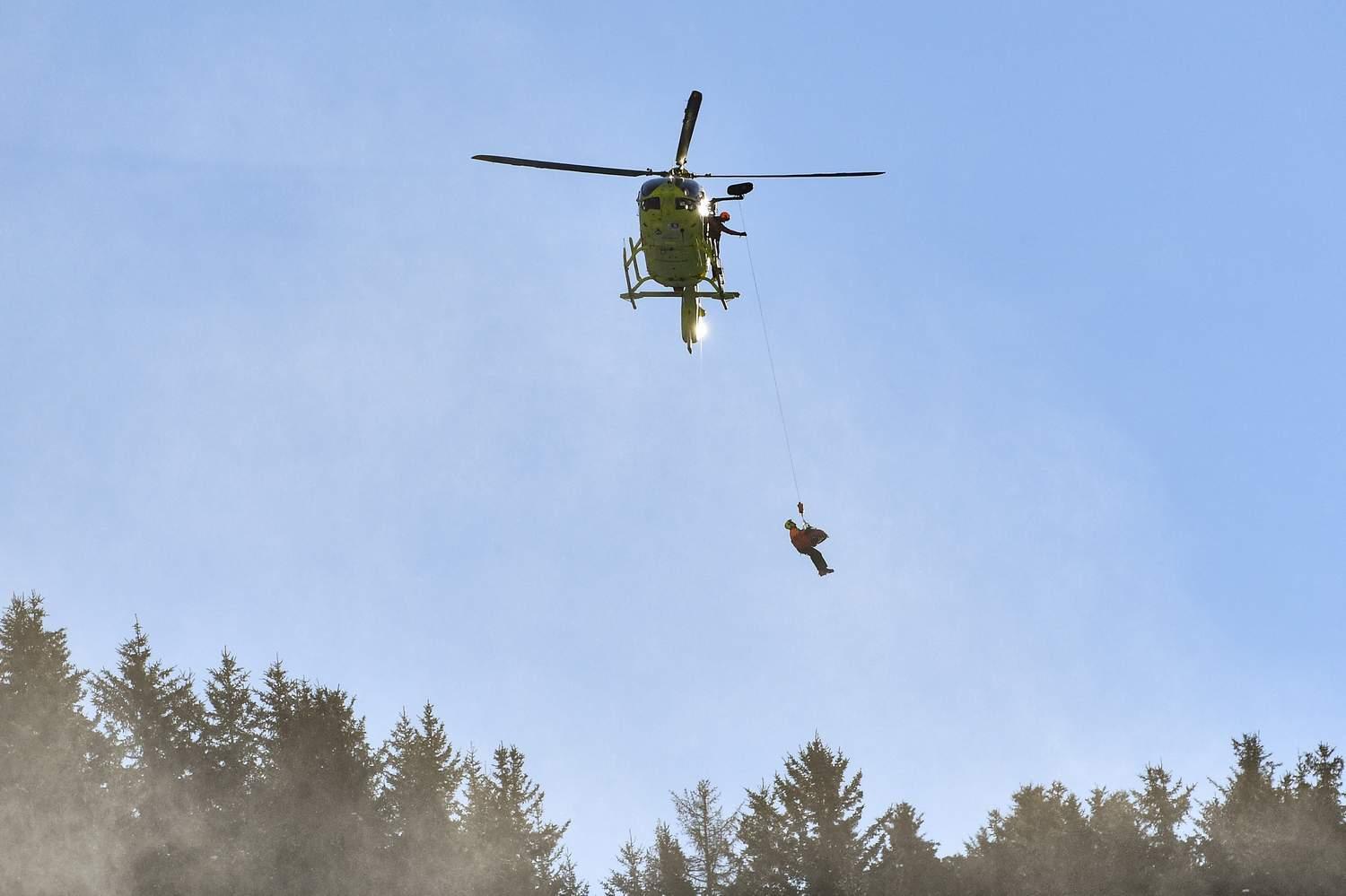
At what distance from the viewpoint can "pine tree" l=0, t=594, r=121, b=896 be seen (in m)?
44.2

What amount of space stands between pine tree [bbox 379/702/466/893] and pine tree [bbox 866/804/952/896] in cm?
1639

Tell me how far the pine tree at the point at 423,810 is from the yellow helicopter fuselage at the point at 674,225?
24851 mm

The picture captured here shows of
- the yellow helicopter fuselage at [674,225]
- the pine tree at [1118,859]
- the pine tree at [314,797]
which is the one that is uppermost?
the yellow helicopter fuselage at [674,225]

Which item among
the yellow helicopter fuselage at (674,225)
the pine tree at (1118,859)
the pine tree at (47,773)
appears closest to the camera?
the yellow helicopter fuselage at (674,225)

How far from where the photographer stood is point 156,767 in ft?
157

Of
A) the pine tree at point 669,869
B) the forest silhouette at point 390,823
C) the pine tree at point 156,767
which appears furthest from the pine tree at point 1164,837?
the pine tree at point 156,767

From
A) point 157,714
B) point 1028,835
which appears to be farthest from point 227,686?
point 1028,835

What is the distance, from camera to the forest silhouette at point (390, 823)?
45.6 meters

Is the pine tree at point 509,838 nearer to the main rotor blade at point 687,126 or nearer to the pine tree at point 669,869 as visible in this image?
the pine tree at point 669,869

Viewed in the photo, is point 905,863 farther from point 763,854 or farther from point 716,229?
point 716,229

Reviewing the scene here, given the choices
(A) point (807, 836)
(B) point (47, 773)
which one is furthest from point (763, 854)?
(B) point (47, 773)

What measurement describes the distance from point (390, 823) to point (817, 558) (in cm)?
2304

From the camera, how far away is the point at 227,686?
50.5m

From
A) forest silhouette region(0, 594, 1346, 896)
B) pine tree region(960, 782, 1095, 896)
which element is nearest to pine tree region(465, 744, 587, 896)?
forest silhouette region(0, 594, 1346, 896)
